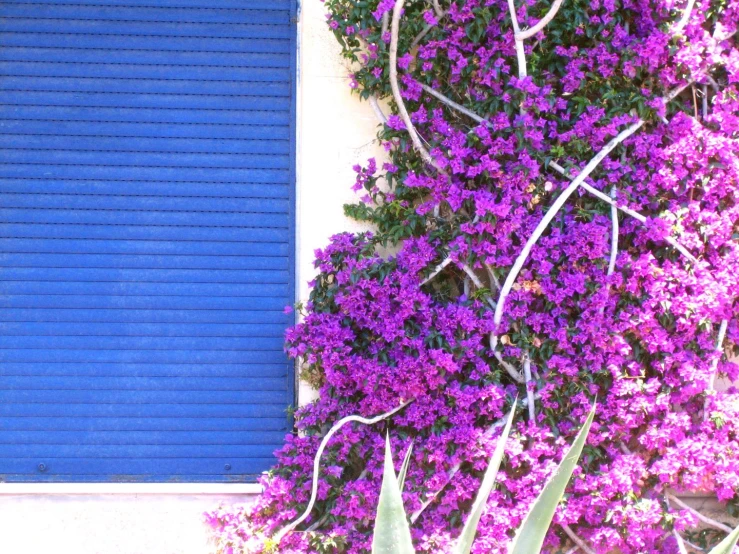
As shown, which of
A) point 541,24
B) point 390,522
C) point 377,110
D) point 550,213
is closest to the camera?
point 390,522

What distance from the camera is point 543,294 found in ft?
13.3

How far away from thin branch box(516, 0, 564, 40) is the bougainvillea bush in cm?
2

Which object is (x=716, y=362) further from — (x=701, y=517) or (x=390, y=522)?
(x=390, y=522)

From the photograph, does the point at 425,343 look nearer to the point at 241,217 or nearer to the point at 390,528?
the point at 241,217

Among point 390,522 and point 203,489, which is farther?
point 203,489

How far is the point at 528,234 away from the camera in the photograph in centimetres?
404

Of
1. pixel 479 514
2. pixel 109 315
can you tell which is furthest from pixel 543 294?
pixel 109 315

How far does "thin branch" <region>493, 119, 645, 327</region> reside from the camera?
400cm

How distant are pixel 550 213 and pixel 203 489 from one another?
2.24 m

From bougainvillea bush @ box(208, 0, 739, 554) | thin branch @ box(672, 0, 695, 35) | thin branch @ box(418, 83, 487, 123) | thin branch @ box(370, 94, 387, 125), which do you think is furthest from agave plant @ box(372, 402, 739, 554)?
thin branch @ box(672, 0, 695, 35)

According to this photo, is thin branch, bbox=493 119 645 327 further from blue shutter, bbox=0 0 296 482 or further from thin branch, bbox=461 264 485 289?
blue shutter, bbox=0 0 296 482

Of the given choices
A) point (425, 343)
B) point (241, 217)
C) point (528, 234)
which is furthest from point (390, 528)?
point (241, 217)

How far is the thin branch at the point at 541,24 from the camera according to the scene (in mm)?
3848

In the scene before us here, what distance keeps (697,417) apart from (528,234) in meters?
1.25
